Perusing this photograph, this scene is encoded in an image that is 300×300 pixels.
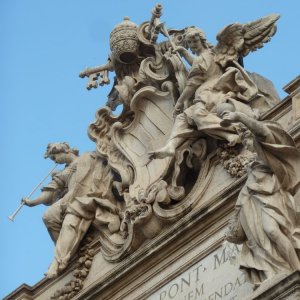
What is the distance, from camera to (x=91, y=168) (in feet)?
59.7

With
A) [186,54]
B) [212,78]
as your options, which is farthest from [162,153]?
[186,54]

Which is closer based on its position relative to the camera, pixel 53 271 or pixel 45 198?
pixel 53 271

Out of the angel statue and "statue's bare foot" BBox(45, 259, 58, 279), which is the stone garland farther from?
the angel statue

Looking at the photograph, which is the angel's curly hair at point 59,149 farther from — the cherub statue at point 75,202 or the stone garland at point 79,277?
the stone garland at point 79,277

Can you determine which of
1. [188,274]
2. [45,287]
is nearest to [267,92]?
[188,274]

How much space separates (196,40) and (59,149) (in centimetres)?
287

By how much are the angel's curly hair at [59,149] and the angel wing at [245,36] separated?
115 inches

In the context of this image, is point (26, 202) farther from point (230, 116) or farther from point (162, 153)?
point (230, 116)

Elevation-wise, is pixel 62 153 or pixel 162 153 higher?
pixel 62 153

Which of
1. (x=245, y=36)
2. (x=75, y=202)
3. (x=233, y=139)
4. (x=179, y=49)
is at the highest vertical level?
(x=179, y=49)

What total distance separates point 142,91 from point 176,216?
2.35m

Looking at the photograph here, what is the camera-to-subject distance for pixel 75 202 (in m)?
17.8

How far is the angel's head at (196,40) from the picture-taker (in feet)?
55.9

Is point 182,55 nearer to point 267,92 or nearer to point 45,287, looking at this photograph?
point 267,92
